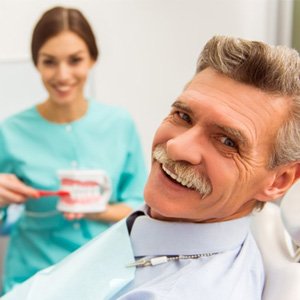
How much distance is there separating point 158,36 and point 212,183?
1459 mm

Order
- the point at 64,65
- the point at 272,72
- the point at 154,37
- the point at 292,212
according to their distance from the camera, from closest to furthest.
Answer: the point at 272,72
the point at 292,212
the point at 64,65
the point at 154,37

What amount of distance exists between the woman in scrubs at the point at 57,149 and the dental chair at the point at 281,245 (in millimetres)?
551

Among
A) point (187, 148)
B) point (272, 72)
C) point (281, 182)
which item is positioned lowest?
point (281, 182)

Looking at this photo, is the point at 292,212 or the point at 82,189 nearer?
the point at 292,212

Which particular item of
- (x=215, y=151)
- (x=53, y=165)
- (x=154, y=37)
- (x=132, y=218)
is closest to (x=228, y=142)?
(x=215, y=151)

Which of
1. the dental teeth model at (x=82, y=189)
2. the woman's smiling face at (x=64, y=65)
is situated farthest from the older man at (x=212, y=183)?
the woman's smiling face at (x=64, y=65)

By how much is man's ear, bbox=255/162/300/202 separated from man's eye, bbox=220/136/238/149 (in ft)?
0.34

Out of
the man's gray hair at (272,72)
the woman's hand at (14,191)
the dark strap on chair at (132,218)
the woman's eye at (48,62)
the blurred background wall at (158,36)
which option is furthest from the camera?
the blurred background wall at (158,36)

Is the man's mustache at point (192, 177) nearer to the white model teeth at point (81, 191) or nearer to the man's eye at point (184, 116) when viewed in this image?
the man's eye at point (184, 116)

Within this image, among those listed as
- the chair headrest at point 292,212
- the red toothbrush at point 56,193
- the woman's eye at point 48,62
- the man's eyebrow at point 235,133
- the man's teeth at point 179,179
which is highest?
the man's eyebrow at point 235,133

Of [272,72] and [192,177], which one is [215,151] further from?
[272,72]

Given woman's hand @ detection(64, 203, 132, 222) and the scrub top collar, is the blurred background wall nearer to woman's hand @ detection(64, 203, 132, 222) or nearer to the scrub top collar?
woman's hand @ detection(64, 203, 132, 222)

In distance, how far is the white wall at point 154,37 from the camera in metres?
2.14

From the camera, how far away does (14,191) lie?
1408 mm
